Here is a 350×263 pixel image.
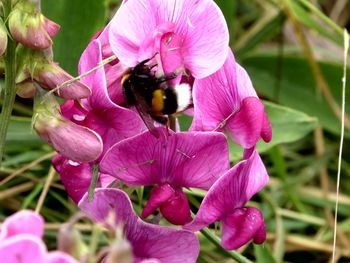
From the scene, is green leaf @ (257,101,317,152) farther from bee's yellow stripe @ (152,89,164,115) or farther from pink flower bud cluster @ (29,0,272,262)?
bee's yellow stripe @ (152,89,164,115)

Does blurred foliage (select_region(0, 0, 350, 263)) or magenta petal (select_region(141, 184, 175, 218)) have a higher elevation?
magenta petal (select_region(141, 184, 175, 218))

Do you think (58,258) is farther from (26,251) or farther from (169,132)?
(169,132)

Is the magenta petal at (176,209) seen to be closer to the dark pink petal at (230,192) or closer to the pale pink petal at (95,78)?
the dark pink petal at (230,192)

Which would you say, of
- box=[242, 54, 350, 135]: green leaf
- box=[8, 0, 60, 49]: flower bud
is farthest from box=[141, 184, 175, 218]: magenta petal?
box=[242, 54, 350, 135]: green leaf

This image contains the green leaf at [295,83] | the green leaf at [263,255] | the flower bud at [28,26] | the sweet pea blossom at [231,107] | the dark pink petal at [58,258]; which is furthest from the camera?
the green leaf at [295,83]

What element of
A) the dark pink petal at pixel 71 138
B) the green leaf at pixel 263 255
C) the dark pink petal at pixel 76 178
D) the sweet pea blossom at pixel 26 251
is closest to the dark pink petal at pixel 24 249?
the sweet pea blossom at pixel 26 251

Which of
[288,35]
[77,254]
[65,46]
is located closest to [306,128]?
[65,46]

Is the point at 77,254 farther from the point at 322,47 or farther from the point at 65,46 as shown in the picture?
the point at 322,47
